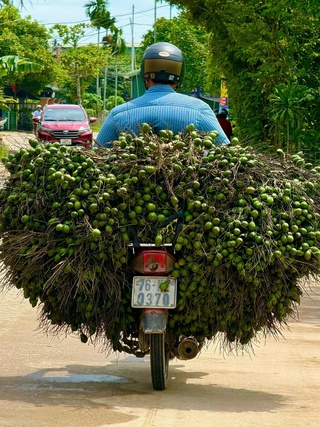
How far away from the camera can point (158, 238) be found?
5578 millimetres

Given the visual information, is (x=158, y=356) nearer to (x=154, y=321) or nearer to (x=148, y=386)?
(x=154, y=321)

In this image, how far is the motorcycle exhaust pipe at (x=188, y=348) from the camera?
5867 mm

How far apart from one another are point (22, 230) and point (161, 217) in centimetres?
83

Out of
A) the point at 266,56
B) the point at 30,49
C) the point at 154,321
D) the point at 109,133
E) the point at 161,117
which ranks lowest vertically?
the point at 154,321

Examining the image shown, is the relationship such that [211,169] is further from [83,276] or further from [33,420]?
[33,420]

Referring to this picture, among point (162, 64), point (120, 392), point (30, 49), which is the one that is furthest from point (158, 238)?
point (30, 49)

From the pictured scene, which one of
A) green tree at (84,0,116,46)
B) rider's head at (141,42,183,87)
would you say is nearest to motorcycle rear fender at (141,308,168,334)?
rider's head at (141,42,183,87)

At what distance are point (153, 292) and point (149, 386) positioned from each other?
0.86 meters

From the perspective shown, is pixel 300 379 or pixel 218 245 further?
pixel 300 379

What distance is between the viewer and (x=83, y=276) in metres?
5.52

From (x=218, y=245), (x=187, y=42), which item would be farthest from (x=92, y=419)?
(x=187, y=42)

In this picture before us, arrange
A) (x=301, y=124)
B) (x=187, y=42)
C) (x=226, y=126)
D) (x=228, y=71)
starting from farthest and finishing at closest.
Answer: (x=187, y=42)
(x=228, y=71)
(x=226, y=126)
(x=301, y=124)

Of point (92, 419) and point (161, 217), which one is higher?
point (161, 217)

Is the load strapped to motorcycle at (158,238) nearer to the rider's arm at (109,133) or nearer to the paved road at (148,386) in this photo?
the paved road at (148,386)
